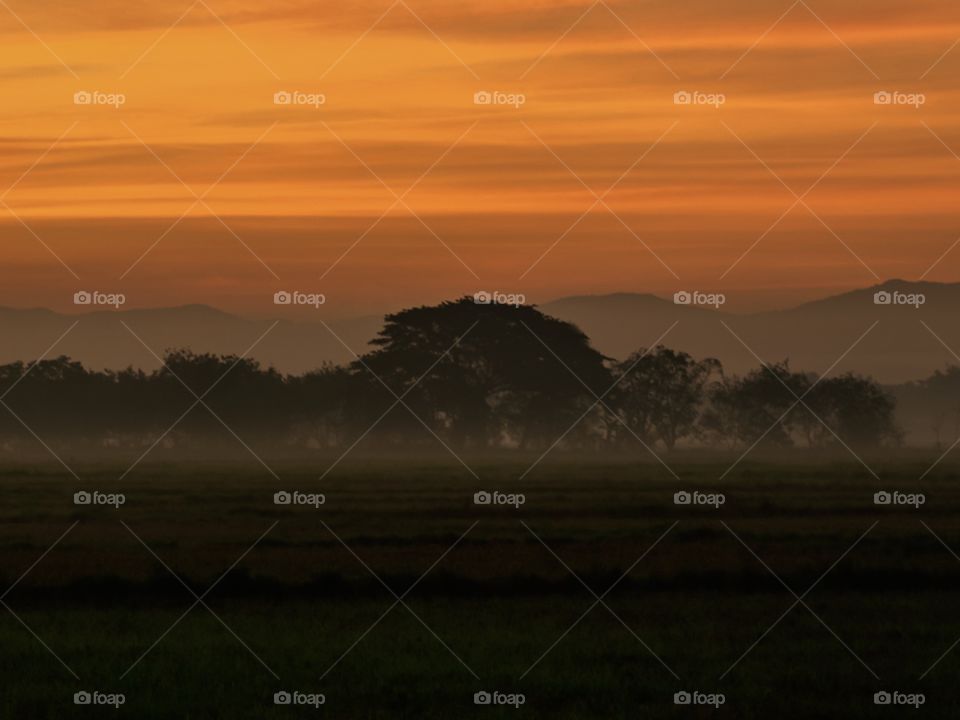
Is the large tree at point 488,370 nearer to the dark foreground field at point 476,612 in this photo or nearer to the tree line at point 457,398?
the tree line at point 457,398

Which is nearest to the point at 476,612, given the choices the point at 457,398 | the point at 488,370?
the point at 457,398

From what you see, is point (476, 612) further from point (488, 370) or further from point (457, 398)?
point (488, 370)

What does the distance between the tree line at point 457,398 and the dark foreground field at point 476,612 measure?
6959 centimetres

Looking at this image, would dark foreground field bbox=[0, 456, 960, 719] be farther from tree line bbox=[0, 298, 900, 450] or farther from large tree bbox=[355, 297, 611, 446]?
large tree bbox=[355, 297, 611, 446]

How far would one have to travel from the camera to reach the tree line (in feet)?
424

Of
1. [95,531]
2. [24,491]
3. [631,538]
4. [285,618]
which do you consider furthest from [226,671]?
[24,491]

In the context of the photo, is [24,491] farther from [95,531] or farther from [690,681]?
[690,681]

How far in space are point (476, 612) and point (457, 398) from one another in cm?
10216

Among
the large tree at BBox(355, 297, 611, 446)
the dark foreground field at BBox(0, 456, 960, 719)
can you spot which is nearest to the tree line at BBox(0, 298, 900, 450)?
the large tree at BBox(355, 297, 611, 446)

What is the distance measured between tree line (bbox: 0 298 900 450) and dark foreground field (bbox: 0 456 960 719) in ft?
228

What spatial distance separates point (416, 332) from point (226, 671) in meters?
108

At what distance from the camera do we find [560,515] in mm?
51656

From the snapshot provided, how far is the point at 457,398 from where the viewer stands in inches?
5098

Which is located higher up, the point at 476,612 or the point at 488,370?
the point at 488,370
